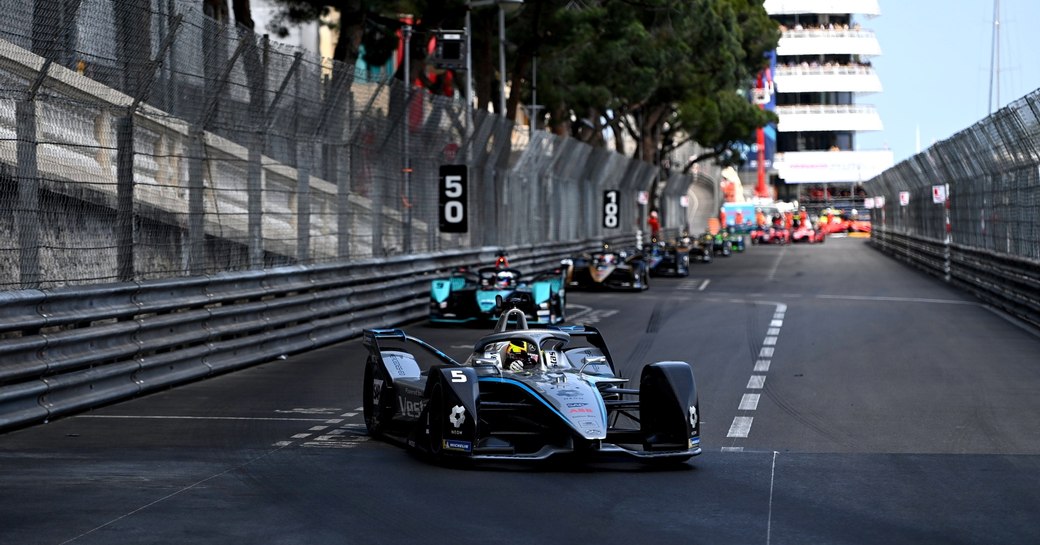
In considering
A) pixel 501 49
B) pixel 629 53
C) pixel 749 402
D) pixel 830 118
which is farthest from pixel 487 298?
pixel 830 118

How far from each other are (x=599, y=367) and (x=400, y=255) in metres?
11.6

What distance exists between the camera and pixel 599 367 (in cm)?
1195

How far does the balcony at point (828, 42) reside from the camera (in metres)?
126

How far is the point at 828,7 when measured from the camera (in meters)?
126

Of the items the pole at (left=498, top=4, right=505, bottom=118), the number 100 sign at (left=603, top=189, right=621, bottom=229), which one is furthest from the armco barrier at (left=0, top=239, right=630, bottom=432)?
the number 100 sign at (left=603, top=189, right=621, bottom=229)

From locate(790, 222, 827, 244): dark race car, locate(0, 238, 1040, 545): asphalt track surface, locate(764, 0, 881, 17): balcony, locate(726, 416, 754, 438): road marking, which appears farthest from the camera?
locate(764, 0, 881, 17): balcony

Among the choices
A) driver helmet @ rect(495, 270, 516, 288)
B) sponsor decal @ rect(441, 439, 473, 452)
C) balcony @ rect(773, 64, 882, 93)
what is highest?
balcony @ rect(773, 64, 882, 93)

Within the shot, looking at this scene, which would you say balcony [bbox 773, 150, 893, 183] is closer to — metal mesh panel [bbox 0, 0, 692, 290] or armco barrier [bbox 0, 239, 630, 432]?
metal mesh panel [bbox 0, 0, 692, 290]

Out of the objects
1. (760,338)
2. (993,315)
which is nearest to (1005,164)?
(993,315)

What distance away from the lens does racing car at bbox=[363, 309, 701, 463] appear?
31.0ft

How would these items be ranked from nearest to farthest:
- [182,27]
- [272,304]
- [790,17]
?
[182,27] → [272,304] → [790,17]

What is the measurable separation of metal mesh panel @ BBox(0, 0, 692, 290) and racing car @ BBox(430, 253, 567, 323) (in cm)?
124

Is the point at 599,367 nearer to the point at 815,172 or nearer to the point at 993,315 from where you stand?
the point at 993,315

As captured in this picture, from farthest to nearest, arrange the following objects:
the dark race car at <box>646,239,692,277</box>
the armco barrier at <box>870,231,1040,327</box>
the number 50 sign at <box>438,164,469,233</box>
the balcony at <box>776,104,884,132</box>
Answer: the balcony at <box>776,104,884,132</box>
the dark race car at <box>646,239,692,277</box>
the number 50 sign at <box>438,164,469,233</box>
the armco barrier at <box>870,231,1040,327</box>
